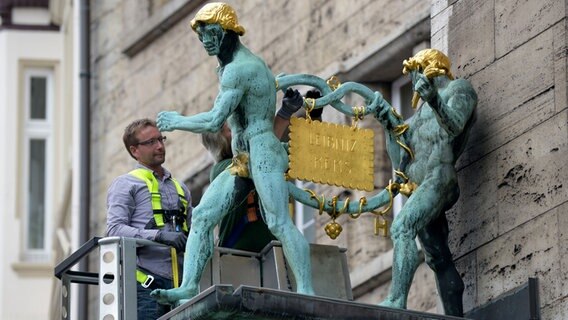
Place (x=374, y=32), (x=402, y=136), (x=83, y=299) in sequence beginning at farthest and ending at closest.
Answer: (x=83, y=299)
(x=374, y=32)
(x=402, y=136)

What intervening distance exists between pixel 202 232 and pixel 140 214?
1.15 metres

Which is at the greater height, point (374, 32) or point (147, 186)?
point (374, 32)

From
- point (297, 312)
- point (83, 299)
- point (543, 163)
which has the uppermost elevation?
point (83, 299)

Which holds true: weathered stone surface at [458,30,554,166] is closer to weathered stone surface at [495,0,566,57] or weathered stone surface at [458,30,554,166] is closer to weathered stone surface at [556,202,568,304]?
weathered stone surface at [495,0,566,57]

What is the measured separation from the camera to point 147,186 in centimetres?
1511

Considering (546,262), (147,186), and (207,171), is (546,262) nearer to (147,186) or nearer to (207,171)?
(147,186)

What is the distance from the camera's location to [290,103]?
583 inches

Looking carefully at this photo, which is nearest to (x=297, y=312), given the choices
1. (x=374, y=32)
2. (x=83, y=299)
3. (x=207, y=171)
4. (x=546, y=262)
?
(x=546, y=262)

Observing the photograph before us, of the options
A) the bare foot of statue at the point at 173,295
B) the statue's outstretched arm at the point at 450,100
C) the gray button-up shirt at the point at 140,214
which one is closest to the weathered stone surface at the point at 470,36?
the statue's outstretched arm at the point at 450,100

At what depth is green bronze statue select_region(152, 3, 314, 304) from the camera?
1386cm

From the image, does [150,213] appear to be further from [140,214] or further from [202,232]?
[202,232]

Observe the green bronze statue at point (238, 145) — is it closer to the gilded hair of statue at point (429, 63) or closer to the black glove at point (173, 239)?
the black glove at point (173, 239)

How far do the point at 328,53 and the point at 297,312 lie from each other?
282 inches

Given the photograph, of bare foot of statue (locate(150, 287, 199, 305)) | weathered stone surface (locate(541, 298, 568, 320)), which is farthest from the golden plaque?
weathered stone surface (locate(541, 298, 568, 320))
